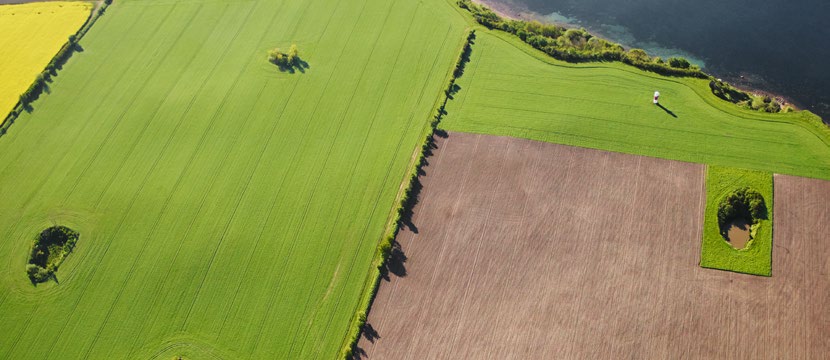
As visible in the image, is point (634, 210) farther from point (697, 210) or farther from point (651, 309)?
point (651, 309)

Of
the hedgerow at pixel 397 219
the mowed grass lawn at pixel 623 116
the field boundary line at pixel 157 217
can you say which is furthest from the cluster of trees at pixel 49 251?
the mowed grass lawn at pixel 623 116

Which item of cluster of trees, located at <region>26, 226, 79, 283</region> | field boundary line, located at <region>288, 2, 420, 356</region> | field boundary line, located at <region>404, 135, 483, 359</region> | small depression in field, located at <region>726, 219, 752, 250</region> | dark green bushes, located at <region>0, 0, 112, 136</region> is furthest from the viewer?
dark green bushes, located at <region>0, 0, 112, 136</region>

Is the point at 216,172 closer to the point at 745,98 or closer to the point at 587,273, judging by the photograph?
the point at 587,273

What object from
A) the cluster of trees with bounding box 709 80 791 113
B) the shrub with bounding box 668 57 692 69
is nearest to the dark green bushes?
the shrub with bounding box 668 57 692 69

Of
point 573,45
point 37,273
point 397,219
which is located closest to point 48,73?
point 37,273

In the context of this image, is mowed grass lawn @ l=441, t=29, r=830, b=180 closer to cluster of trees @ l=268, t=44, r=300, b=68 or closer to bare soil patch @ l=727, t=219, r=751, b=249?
bare soil patch @ l=727, t=219, r=751, b=249

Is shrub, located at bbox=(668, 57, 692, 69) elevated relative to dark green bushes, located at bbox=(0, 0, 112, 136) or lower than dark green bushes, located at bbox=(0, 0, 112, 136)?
elevated
